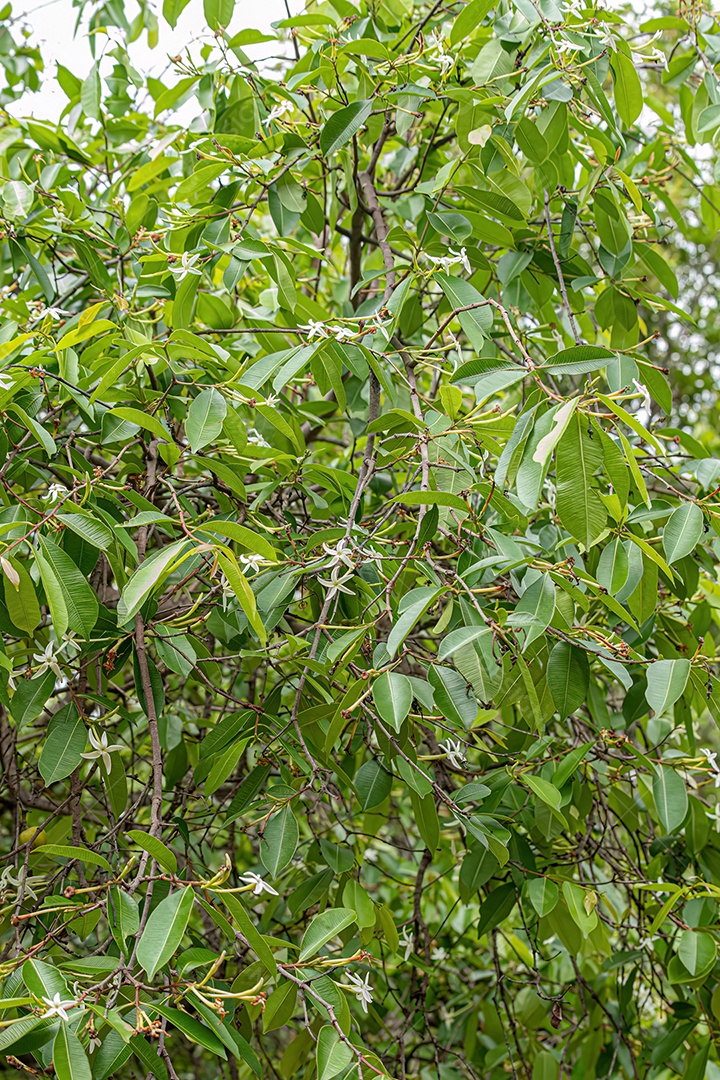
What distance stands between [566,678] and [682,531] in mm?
220

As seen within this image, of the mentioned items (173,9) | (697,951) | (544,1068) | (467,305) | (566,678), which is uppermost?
(173,9)

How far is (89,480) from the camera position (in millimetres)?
985

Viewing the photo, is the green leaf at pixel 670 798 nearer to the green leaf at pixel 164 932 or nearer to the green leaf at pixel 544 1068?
the green leaf at pixel 544 1068

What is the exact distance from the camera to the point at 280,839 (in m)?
1.00

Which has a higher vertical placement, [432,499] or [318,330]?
[318,330]

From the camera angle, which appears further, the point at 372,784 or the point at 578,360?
the point at 372,784

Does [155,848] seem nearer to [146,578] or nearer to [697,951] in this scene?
[146,578]

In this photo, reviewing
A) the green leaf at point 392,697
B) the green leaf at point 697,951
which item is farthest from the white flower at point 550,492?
the green leaf at point 697,951

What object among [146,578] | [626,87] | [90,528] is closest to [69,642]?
[90,528]

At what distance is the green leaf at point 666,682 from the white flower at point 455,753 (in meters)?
0.22

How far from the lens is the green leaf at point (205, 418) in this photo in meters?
0.99

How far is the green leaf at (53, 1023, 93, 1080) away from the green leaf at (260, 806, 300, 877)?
293 mm

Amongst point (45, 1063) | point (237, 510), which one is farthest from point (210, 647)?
point (45, 1063)

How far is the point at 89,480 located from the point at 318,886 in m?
0.62
